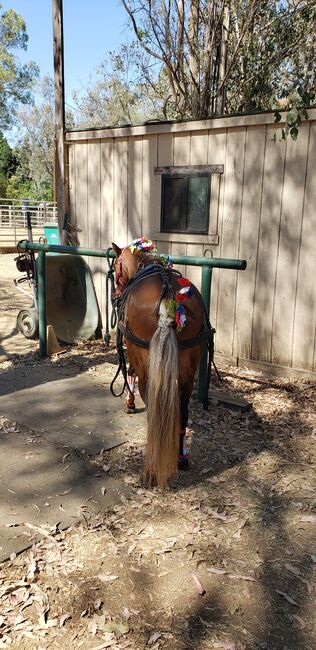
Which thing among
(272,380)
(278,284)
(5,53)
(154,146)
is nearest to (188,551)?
(272,380)

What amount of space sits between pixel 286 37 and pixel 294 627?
1026cm

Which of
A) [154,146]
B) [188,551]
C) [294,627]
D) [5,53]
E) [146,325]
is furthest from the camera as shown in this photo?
[5,53]

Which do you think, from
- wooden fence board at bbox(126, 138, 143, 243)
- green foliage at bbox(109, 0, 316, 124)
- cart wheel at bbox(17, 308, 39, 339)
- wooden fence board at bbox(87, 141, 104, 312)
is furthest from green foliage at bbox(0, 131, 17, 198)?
wooden fence board at bbox(126, 138, 143, 243)

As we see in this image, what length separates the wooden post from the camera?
629 centimetres

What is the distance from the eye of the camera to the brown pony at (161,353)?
2461 mm

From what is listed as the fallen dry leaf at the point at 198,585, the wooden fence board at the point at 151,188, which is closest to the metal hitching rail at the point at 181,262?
the wooden fence board at the point at 151,188

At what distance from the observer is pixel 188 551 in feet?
7.61

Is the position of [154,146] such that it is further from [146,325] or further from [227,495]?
[227,495]

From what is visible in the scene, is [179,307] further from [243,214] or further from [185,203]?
[185,203]

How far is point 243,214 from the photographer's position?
5035 mm

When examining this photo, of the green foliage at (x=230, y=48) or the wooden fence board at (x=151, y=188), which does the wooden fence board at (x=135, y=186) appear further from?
the green foliage at (x=230, y=48)

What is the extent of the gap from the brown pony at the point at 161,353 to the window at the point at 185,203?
2.49 meters

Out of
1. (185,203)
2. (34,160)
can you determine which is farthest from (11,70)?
(185,203)

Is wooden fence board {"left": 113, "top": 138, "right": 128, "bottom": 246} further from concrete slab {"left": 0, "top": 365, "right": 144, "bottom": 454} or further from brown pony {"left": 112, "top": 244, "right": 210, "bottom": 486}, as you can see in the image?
brown pony {"left": 112, "top": 244, "right": 210, "bottom": 486}
